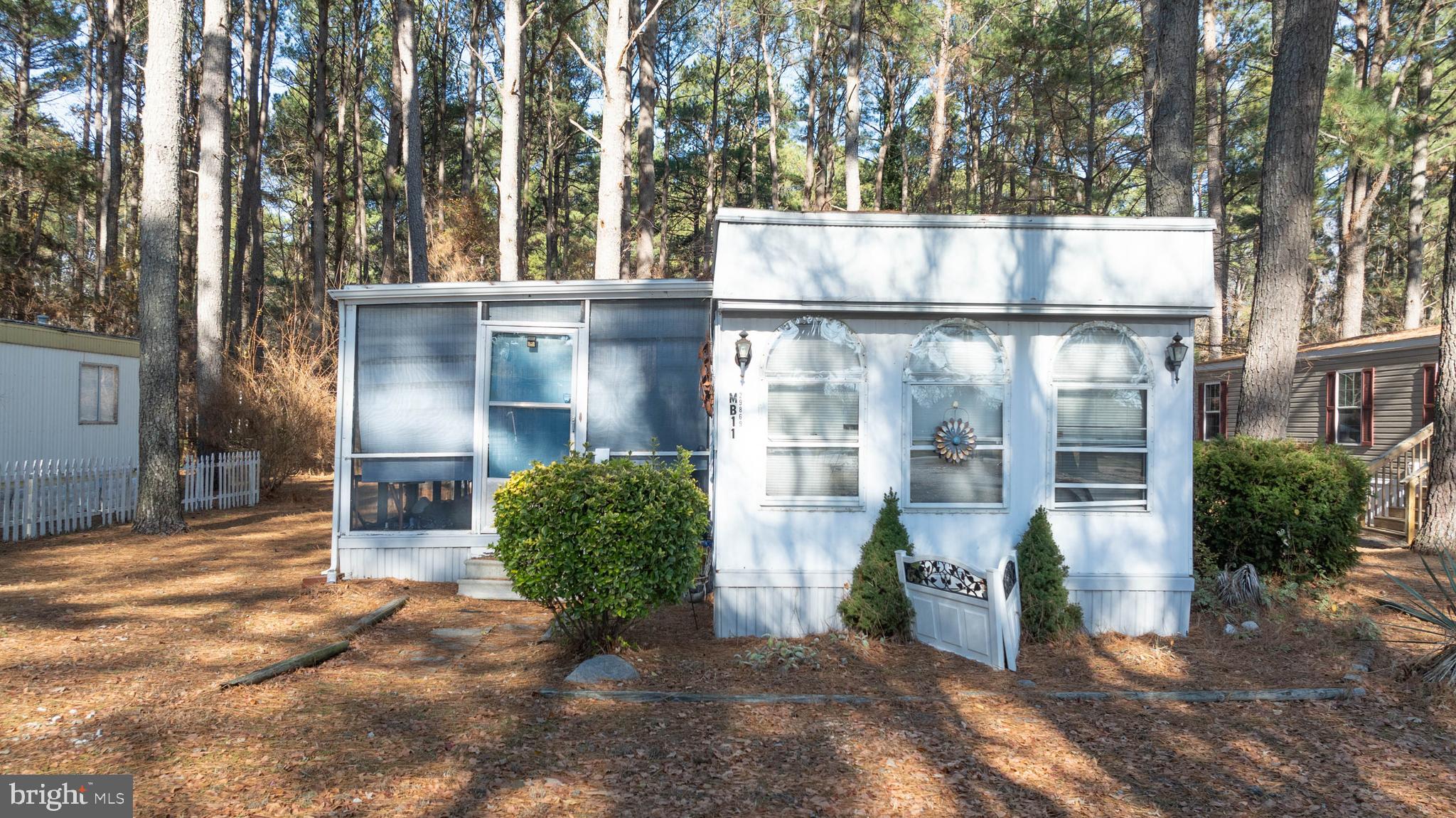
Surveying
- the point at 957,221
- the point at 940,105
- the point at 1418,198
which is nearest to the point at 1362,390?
the point at 1418,198

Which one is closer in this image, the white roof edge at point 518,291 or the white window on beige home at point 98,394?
the white roof edge at point 518,291

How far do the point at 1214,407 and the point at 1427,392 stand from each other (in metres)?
4.95

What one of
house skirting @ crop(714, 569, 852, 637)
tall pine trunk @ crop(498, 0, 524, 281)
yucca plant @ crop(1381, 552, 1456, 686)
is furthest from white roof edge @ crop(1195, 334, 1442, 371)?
tall pine trunk @ crop(498, 0, 524, 281)

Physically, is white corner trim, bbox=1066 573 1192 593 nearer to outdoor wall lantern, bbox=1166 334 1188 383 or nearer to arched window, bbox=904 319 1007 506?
arched window, bbox=904 319 1007 506

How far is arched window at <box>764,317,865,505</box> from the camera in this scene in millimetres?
6402

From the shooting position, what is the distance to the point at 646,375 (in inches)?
335

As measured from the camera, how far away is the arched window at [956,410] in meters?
6.45

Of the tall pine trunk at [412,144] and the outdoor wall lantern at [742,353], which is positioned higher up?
the tall pine trunk at [412,144]

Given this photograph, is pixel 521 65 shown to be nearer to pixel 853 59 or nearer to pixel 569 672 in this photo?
pixel 853 59

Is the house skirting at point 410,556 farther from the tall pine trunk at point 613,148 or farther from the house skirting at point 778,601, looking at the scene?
the tall pine trunk at point 613,148

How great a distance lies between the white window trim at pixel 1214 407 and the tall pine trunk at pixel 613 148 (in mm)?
12852

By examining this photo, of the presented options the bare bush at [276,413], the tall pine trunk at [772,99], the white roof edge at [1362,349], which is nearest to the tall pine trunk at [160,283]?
the bare bush at [276,413]

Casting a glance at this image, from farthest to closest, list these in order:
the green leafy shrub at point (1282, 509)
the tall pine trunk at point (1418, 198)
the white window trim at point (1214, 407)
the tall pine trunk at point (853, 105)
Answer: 1. the tall pine trunk at point (1418, 198)
2. the white window trim at point (1214, 407)
3. the tall pine trunk at point (853, 105)
4. the green leafy shrub at point (1282, 509)

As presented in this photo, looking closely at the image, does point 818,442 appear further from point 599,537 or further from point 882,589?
point 599,537
